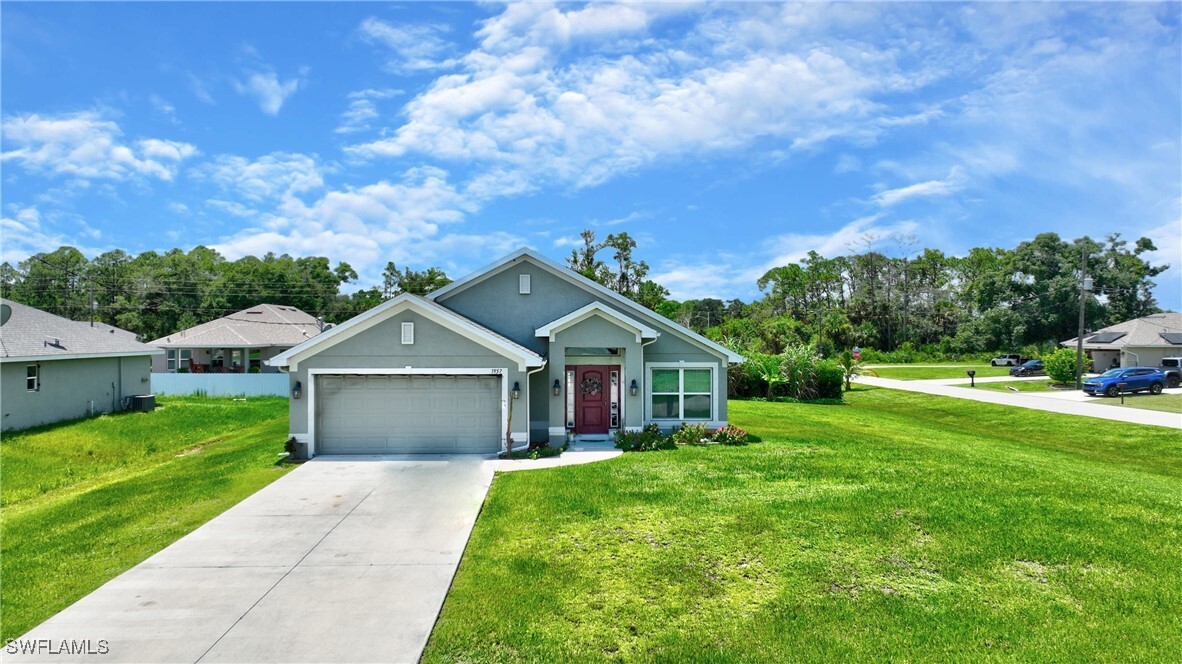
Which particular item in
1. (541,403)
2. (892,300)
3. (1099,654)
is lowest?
(1099,654)

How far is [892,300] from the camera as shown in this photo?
6419cm

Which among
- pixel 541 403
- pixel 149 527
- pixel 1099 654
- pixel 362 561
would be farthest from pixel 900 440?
pixel 149 527

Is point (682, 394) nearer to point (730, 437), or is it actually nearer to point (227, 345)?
point (730, 437)

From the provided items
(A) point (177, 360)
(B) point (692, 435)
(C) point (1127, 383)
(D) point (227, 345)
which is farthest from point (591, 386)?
(A) point (177, 360)

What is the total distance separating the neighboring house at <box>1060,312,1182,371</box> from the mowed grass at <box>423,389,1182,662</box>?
29914 millimetres

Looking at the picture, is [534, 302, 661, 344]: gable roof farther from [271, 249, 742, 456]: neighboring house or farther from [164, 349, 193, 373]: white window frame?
[164, 349, 193, 373]: white window frame

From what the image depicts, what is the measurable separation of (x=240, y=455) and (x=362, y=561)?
8553 millimetres

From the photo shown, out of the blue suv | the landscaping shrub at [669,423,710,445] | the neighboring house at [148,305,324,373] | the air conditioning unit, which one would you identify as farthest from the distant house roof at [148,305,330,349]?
the blue suv

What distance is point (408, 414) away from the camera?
43.5 feet

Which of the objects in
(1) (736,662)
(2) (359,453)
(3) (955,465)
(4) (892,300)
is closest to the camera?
(1) (736,662)

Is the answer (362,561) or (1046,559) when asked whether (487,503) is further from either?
(1046,559)

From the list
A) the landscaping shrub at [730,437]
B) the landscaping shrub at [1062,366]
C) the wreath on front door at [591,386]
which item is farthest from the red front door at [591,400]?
the landscaping shrub at [1062,366]

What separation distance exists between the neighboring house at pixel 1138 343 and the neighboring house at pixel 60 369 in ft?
172

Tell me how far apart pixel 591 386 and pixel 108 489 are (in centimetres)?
1046
